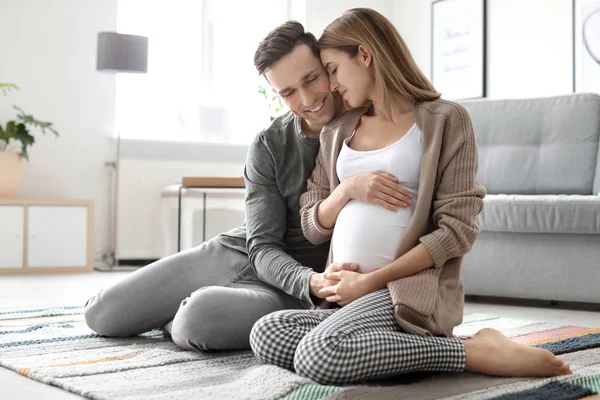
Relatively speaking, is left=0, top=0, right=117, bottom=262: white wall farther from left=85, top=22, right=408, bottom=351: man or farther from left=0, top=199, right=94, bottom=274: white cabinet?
left=85, top=22, right=408, bottom=351: man

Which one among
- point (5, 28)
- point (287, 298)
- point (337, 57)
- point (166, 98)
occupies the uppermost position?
point (5, 28)

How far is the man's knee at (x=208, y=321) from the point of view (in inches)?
68.8

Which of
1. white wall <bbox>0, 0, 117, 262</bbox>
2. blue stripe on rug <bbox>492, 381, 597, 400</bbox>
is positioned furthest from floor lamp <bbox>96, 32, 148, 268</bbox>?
blue stripe on rug <bbox>492, 381, 597, 400</bbox>

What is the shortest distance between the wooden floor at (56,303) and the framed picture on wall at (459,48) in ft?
8.58

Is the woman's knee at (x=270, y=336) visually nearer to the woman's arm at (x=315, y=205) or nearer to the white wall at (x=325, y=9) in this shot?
the woman's arm at (x=315, y=205)

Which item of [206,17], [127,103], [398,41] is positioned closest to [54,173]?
[127,103]

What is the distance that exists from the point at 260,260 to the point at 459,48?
4.07 metres

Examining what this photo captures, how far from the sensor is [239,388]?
1.44m

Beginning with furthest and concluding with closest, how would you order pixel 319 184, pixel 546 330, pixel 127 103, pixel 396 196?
pixel 127 103
pixel 546 330
pixel 319 184
pixel 396 196

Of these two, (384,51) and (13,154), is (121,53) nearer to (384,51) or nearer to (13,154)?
(13,154)

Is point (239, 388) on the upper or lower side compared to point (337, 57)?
lower

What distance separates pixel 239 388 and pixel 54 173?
381 centimetres

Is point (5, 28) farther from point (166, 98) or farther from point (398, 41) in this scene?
point (398, 41)

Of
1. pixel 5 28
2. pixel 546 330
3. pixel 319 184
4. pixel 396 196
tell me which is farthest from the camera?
pixel 5 28
